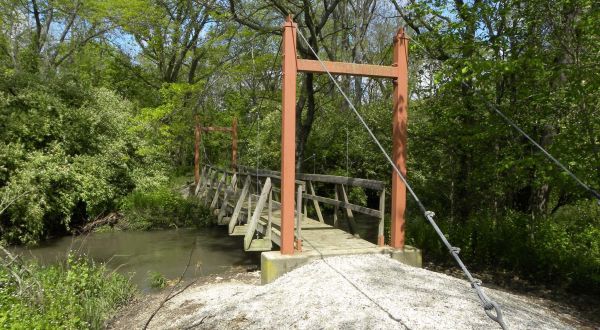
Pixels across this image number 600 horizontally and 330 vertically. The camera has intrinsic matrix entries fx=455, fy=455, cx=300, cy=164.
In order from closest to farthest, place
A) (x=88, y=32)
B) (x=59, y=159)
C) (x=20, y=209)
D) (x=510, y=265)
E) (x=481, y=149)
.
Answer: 1. (x=510, y=265)
2. (x=481, y=149)
3. (x=20, y=209)
4. (x=59, y=159)
5. (x=88, y=32)

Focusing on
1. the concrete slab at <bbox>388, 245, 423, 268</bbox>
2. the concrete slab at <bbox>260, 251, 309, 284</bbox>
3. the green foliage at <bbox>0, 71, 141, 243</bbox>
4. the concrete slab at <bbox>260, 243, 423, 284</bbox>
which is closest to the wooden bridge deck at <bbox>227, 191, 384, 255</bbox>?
the concrete slab at <bbox>260, 243, 423, 284</bbox>

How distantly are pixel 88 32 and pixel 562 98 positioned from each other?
2030 centimetres

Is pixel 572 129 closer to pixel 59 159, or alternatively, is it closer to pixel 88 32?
pixel 59 159

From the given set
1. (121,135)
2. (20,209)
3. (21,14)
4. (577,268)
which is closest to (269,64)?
(121,135)

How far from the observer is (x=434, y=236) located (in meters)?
8.29

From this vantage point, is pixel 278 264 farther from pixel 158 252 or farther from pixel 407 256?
pixel 158 252

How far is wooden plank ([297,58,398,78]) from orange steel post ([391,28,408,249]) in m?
0.14

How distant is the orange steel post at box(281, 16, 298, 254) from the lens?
539 centimetres

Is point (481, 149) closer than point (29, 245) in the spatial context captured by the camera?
Yes

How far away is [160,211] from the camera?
45.3 feet

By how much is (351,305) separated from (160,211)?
10943 mm

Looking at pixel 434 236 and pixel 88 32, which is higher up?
pixel 88 32

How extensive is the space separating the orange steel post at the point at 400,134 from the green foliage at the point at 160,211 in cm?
910

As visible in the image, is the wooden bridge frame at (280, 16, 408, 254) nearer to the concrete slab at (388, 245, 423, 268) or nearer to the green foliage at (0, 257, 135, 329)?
the concrete slab at (388, 245, 423, 268)
